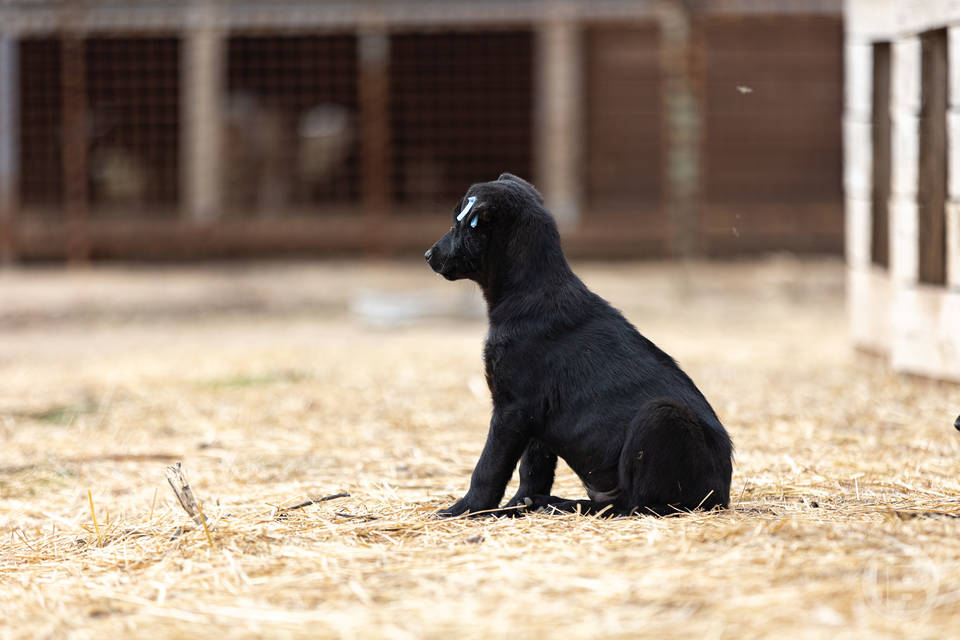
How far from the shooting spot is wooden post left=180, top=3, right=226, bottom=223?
1766cm

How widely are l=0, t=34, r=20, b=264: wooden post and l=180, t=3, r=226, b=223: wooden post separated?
7.50 feet

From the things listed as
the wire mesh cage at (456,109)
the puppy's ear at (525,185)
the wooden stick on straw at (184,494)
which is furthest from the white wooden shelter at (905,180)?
the wire mesh cage at (456,109)

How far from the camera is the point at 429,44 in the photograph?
67.2 feet

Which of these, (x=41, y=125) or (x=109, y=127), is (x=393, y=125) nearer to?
(x=109, y=127)

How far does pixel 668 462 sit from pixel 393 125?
17.6 m

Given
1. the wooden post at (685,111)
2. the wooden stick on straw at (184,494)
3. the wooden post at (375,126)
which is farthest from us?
the wooden post at (375,126)

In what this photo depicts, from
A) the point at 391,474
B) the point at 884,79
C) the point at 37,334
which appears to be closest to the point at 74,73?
the point at 37,334

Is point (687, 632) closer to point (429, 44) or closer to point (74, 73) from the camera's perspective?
point (74, 73)

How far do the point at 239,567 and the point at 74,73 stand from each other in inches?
601

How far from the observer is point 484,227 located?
Result: 4.32 m

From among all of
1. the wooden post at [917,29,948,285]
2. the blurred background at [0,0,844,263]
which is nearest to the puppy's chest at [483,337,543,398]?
the wooden post at [917,29,948,285]

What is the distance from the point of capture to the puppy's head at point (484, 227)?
4273 mm

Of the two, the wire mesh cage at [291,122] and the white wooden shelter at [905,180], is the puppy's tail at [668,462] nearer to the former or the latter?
the white wooden shelter at [905,180]

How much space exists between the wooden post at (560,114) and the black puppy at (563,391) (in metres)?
13.4
